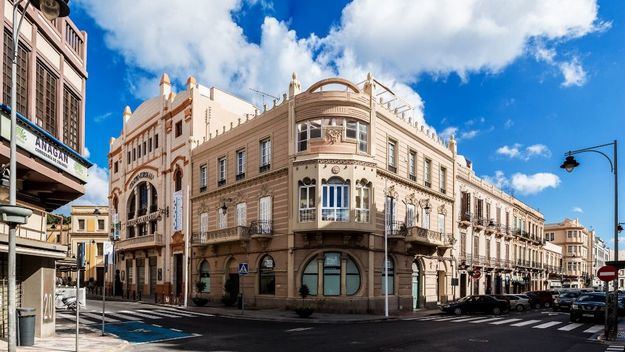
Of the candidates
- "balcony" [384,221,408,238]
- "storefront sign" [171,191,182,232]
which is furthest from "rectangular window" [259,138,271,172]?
"storefront sign" [171,191,182,232]

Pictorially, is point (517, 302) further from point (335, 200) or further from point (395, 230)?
point (335, 200)

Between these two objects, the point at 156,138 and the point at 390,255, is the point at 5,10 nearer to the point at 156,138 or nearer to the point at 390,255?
the point at 390,255

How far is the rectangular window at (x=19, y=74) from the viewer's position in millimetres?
15531

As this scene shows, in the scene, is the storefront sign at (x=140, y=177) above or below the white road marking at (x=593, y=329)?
above

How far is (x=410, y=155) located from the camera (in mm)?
38281

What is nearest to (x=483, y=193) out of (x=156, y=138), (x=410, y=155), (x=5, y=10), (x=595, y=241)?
(x=410, y=155)

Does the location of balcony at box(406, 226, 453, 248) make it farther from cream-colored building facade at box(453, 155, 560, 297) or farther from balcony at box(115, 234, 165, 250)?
balcony at box(115, 234, 165, 250)

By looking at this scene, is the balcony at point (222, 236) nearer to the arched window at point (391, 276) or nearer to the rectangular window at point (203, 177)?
the rectangular window at point (203, 177)

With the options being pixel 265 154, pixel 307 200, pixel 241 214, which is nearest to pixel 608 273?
pixel 307 200

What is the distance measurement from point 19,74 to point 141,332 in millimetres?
10716

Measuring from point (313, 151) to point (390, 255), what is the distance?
8.38 m

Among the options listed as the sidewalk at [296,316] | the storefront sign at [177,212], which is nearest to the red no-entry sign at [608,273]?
the sidewalk at [296,316]

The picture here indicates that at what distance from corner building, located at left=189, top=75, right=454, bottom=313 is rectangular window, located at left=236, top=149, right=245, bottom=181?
0.25 feet

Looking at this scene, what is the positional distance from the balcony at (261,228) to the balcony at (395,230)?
24.2 feet
